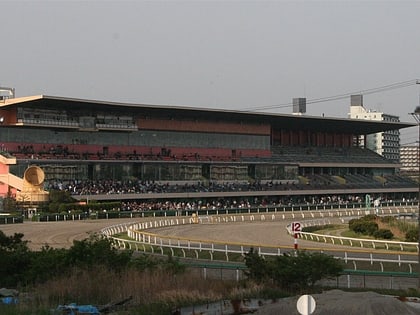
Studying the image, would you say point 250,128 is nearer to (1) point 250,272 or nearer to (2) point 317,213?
(2) point 317,213

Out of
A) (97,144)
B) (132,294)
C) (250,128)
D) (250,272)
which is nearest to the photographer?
(132,294)

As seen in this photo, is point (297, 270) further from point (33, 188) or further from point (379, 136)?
point (379, 136)

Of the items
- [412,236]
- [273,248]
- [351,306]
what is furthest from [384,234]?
[351,306]

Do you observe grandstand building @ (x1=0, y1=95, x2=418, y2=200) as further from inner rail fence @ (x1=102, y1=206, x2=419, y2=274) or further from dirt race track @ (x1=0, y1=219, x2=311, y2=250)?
inner rail fence @ (x1=102, y1=206, x2=419, y2=274)

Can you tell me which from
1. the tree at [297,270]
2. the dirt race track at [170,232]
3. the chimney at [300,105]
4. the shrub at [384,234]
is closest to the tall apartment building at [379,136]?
the chimney at [300,105]

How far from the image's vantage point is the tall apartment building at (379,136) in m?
174

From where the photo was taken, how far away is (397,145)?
189375 millimetres

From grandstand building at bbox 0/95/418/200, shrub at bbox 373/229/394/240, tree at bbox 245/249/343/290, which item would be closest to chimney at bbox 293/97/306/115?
grandstand building at bbox 0/95/418/200

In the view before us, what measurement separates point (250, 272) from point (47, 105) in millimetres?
56215

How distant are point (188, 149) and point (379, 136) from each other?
107577mm

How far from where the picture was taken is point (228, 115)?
283ft

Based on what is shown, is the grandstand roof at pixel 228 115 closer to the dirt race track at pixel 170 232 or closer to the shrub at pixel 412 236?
the dirt race track at pixel 170 232

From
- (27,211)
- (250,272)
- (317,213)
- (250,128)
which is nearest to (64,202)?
(27,211)

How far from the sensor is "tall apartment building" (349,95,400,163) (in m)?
174
